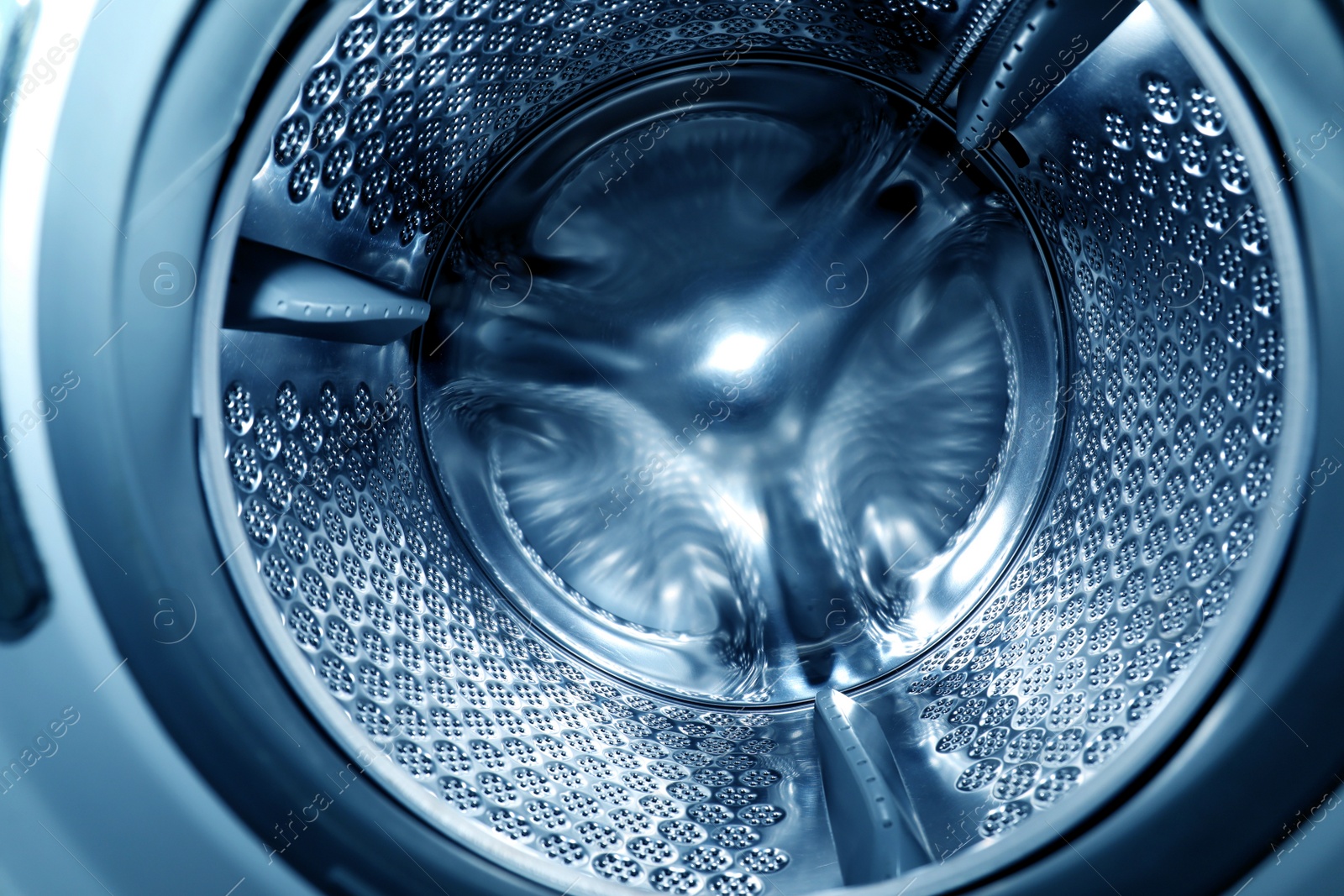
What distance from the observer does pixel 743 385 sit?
94 cm

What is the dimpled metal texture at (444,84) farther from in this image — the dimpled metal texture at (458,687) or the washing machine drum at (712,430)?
the dimpled metal texture at (458,687)

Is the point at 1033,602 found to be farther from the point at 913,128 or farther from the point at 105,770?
the point at 105,770

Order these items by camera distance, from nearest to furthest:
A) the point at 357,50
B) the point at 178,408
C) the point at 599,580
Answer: the point at 178,408
the point at 357,50
the point at 599,580

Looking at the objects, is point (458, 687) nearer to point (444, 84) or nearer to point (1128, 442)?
point (444, 84)

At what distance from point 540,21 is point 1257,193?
0.55 meters

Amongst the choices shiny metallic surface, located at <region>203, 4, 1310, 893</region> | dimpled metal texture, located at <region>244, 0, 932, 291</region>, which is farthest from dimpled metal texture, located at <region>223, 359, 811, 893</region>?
dimpled metal texture, located at <region>244, 0, 932, 291</region>

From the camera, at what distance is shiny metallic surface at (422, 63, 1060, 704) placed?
0.91 m

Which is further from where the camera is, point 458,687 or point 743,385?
point 743,385

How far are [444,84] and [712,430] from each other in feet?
1.45

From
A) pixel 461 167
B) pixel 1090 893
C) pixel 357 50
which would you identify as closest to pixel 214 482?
pixel 357 50

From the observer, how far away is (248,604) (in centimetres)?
51

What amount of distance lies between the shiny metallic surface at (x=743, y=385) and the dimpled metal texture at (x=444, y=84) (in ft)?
0.15

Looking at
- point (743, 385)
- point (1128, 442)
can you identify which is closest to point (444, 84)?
point (743, 385)

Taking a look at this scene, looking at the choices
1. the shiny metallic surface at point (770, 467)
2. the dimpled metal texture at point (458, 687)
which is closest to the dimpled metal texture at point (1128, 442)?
the shiny metallic surface at point (770, 467)
